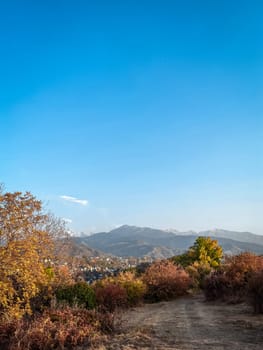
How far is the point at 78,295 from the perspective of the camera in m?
12.4

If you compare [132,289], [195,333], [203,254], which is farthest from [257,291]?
[203,254]

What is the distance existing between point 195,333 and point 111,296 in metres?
6.31

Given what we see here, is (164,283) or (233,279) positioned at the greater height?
(233,279)

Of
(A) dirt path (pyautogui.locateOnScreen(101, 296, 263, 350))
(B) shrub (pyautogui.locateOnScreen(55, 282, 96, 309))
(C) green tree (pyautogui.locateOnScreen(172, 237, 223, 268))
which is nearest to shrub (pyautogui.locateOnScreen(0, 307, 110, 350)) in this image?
(A) dirt path (pyautogui.locateOnScreen(101, 296, 263, 350))

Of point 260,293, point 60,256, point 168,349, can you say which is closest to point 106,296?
point 260,293

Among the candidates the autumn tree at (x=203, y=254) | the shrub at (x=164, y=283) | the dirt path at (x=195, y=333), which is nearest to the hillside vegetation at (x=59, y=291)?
the shrub at (x=164, y=283)

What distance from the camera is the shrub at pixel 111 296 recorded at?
539 inches

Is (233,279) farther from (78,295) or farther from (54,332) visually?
(54,332)

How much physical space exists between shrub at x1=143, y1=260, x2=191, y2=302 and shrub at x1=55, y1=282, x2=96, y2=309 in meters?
5.51

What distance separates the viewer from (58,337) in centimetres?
771

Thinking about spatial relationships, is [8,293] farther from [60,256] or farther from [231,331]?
[60,256]

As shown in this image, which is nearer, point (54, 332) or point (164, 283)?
point (54, 332)

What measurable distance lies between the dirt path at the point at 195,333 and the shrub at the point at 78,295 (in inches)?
78.0

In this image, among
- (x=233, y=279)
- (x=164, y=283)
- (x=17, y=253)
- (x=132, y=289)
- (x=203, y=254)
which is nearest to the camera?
(x=17, y=253)
